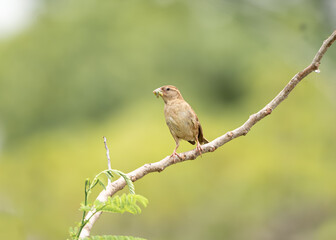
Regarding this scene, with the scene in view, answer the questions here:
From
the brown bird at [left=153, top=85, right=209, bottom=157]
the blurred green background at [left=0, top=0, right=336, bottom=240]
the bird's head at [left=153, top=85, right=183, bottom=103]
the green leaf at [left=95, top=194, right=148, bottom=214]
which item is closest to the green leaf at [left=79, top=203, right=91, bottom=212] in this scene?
the green leaf at [left=95, top=194, right=148, bottom=214]

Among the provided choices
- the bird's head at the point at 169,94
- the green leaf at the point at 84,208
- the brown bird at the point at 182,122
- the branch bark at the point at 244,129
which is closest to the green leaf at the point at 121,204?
the green leaf at the point at 84,208

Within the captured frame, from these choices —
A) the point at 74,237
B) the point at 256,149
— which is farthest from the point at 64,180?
the point at 74,237

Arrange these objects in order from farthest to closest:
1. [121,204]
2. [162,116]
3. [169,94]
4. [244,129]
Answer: [162,116], [169,94], [244,129], [121,204]

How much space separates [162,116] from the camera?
35188 mm

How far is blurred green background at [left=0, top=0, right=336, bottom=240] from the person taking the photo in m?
17.5

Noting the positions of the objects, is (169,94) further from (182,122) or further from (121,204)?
(121,204)

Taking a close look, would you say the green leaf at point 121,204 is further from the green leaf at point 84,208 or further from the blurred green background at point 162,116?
the blurred green background at point 162,116

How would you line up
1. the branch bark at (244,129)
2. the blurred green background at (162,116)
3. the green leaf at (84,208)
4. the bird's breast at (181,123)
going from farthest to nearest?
the blurred green background at (162,116) < the bird's breast at (181,123) < the branch bark at (244,129) < the green leaf at (84,208)

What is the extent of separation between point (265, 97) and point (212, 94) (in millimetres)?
8761

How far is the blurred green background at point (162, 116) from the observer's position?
57.3ft

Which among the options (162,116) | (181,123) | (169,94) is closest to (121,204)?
(181,123)

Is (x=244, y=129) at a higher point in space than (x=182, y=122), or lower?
lower

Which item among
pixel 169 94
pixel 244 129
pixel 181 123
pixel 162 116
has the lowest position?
pixel 244 129

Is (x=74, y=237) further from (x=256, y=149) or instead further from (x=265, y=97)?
(x=265, y=97)
